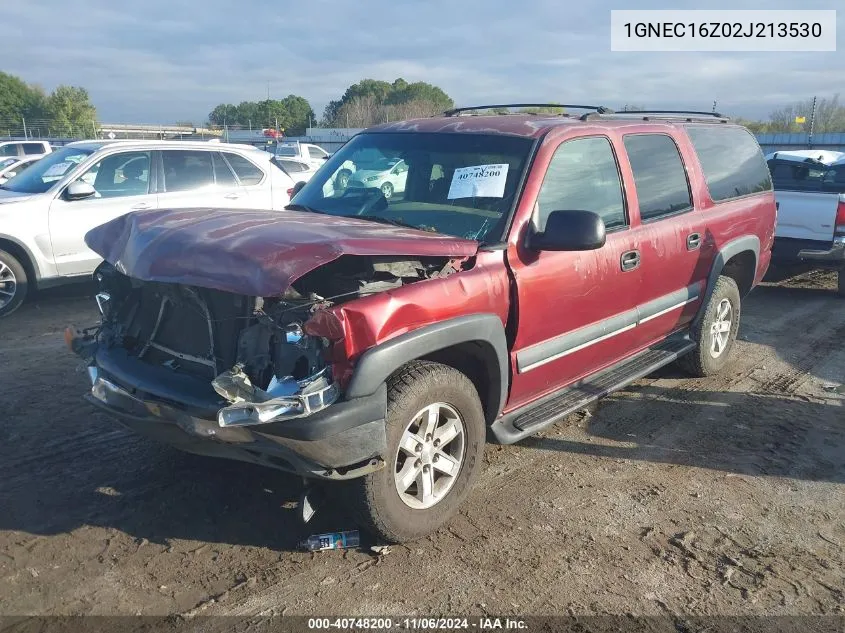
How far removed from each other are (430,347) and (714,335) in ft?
11.5

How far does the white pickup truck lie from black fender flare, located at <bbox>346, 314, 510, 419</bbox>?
21.1 feet

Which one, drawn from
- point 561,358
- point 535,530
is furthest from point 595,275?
point 535,530

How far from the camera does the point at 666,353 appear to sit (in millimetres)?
4996

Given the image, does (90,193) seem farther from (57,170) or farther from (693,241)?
(693,241)

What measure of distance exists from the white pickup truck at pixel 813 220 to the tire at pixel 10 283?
28.4ft

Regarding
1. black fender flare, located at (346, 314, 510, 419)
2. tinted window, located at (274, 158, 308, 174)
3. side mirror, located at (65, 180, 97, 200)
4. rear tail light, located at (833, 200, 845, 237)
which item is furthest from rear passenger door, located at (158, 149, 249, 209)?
tinted window, located at (274, 158, 308, 174)

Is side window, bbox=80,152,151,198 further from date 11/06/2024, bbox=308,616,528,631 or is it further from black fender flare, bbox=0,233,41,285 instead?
date 11/06/2024, bbox=308,616,528,631

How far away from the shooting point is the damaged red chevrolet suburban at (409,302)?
2.86 metres

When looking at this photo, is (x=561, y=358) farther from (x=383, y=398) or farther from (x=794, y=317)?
(x=794, y=317)

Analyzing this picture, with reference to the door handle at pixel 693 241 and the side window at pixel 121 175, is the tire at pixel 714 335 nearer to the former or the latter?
the door handle at pixel 693 241

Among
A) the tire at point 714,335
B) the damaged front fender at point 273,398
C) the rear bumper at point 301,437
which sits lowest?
the tire at point 714,335

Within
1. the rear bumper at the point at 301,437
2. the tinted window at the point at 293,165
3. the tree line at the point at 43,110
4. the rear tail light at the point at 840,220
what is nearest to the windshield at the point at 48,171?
the rear bumper at the point at 301,437

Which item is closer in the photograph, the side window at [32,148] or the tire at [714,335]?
the tire at [714,335]

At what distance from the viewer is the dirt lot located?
9.69 feet
